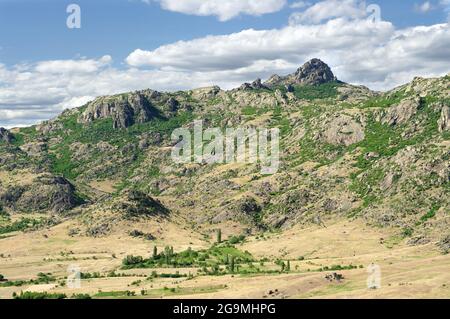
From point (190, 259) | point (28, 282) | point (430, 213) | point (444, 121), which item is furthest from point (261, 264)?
point (444, 121)

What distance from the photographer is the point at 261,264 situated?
436 feet

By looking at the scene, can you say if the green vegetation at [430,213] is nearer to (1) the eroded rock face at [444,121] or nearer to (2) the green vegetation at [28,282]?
(1) the eroded rock face at [444,121]

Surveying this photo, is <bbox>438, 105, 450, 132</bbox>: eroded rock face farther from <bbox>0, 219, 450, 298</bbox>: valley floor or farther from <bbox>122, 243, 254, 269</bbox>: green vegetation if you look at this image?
<bbox>122, 243, 254, 269</bbox>: green vegetation

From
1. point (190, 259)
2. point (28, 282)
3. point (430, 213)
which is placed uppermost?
point (430, 213)

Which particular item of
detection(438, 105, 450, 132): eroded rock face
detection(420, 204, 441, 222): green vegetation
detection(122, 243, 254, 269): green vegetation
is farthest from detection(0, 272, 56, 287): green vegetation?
detection(438, 105, 450, 132): eroded rock face

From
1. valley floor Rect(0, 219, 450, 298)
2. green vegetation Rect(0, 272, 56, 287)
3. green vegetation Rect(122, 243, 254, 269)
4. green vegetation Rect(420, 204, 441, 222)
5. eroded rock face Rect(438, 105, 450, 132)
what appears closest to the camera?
valley floor Rect(0, 219, 450, 298)

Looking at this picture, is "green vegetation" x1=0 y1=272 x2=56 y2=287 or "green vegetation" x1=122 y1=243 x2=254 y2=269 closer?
"green vegetation" x1=0 y1=272 x2=56 y2=287

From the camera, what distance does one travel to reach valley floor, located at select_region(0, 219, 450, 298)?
88000 millimetres

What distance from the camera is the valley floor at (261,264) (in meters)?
88.0

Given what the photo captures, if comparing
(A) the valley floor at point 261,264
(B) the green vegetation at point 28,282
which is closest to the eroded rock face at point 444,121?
(A) the valley floor at point 261,264

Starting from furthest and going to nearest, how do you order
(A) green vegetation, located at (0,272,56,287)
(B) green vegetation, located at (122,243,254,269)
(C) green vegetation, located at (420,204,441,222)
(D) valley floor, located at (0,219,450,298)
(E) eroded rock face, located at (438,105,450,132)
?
(E) eroded rock face, located at (438,105,450,132) → (C) green vegetation, located at (420,204,441,222) → (B) green vegetation, located at (122,243,254,269) → (A) green vegetation, located at (0,272,56,287) → (D) valley floor, located at (0,219,450,298)

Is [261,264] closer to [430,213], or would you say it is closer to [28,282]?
[430,213]

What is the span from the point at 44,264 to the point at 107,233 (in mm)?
37428
